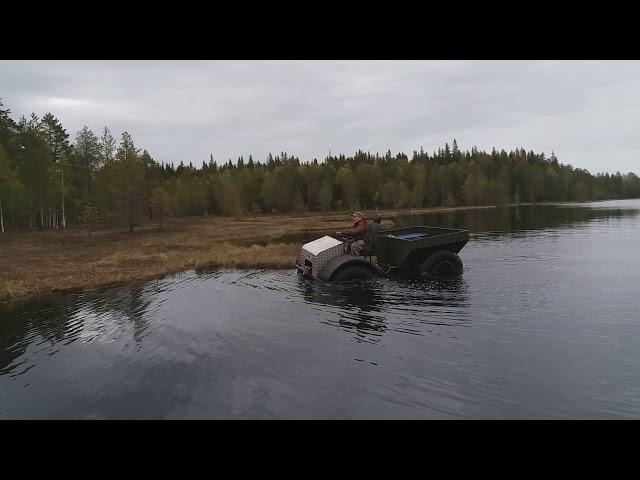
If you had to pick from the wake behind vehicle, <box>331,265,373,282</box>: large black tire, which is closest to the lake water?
<box>331,265,373,282</box>: large black tire

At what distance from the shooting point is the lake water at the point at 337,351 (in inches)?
259

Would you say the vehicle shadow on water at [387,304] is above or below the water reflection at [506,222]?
below

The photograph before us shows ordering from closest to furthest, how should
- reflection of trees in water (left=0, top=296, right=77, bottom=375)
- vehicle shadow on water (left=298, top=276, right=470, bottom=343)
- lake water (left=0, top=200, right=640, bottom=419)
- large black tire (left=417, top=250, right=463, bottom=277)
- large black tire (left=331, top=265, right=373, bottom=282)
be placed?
1. lake water (left=0, top=200, right=640, bottom=419)
2. reflection of trees in water (left=0, top=296, right=77, bottom=375)
3. vehicle shadow on water (left=298, top=276, right=470, bottom=343)
4. large black tire (left=331, top=265, right=373, bottom=282)
5. large black tire (left=417, top=250, right=463, bottom=277)

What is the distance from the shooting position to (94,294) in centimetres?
1582

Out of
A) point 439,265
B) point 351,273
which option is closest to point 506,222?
point 439,265

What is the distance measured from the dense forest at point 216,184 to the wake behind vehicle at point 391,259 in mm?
28183

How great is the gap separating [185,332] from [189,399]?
153 inches

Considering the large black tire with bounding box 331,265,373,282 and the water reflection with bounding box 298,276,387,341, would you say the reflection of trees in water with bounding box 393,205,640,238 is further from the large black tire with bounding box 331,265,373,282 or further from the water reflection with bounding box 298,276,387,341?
the water reflection with bounding box 298,276,387,341

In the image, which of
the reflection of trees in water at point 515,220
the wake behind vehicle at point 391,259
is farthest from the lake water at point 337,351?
the reflection of trees in water at point 515,220

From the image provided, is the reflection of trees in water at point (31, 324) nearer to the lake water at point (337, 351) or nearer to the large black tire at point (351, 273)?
the lake water at point (337, 351)

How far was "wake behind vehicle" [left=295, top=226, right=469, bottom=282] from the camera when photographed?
1464 cm

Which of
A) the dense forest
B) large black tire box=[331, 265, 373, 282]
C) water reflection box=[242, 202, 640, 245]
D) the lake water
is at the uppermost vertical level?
the dense forest

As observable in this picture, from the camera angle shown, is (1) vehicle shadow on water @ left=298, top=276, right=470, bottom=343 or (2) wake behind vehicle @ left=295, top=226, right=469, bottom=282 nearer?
(1) vehicle shadow on water @ left=298, top=276, right=470, bottom=343
